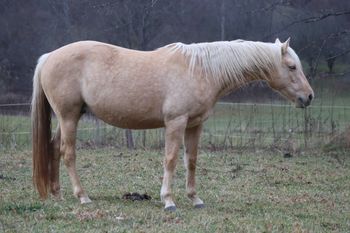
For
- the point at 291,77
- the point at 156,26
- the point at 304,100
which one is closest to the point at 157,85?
the point at 291,77

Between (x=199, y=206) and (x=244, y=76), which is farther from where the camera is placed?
(x=244, y=76)

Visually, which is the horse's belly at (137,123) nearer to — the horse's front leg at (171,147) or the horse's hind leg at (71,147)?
the horse's front leg at (171,147)

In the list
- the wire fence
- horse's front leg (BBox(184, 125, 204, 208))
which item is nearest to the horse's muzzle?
horse's front leg (BBox(184, 125, 204, 208))

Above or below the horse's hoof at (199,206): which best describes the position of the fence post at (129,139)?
below

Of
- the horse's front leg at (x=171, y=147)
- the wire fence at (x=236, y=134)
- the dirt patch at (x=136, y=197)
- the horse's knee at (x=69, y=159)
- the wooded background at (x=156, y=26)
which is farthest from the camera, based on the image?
the wooded background at (x=156, y=26)

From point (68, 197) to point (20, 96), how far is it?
9.84 metres

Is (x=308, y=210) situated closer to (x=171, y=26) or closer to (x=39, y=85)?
(x=39, y=85)

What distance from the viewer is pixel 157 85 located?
18.2 feet

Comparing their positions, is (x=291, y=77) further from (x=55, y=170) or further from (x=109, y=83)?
(x=55, y=170)

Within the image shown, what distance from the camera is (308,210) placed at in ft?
18.5

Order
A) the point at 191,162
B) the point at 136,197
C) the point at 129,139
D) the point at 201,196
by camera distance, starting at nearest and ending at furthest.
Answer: the point at 191,162
the point at 136,197
the point at 201,196
the point at 129,139

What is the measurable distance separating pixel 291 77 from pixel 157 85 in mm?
1333

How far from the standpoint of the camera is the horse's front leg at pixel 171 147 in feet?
18.0

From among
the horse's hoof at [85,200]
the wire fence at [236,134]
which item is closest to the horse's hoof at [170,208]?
the horse's hoof at [85,200]
